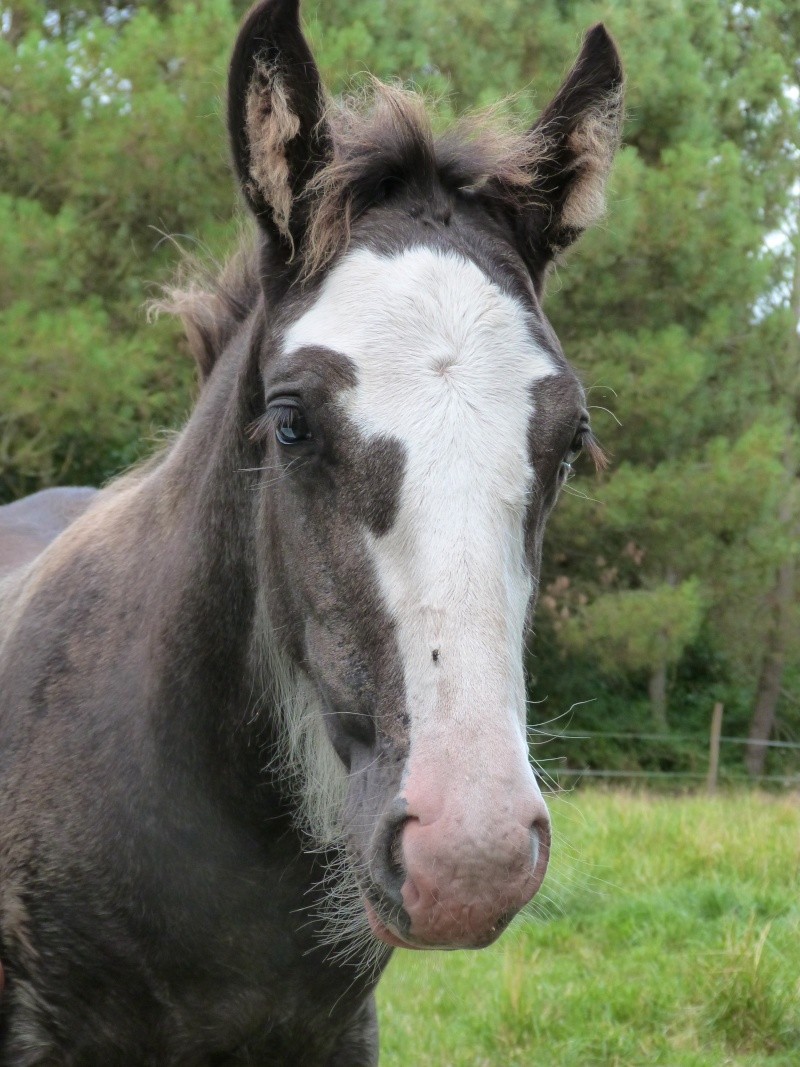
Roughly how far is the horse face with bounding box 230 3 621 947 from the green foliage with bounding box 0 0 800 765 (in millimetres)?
8177

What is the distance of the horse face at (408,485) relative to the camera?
6.59ft

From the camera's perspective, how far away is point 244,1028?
9.30 feet

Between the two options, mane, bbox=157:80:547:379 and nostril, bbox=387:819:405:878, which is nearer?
nostril, bbox=387:819:405:878

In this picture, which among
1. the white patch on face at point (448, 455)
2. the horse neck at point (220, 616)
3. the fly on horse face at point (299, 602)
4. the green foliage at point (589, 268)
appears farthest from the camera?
the green foliage at point (589, 268)

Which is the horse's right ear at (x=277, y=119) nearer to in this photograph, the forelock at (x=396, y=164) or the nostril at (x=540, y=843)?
the forelock at (x=396, y=164)

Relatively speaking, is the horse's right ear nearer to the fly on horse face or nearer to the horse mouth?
the fly on horse face

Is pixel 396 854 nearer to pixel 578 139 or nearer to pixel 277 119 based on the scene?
pixel 277 119

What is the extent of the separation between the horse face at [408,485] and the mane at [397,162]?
0.01 meters

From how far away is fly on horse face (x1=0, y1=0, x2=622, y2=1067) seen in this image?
2.25 metres

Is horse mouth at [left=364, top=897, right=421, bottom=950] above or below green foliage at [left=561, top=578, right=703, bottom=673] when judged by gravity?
above

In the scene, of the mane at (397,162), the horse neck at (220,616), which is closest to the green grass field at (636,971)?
the horse neck at (220,616)

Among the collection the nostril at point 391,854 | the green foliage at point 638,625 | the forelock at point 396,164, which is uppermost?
the forelock at point 396,164

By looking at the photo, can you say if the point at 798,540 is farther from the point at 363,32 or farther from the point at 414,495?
the point at 414,495

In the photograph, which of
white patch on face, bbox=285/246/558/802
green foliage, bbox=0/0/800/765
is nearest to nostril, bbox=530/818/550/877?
white patch on face, bbox=285/246/558/802
